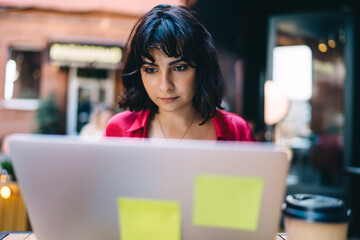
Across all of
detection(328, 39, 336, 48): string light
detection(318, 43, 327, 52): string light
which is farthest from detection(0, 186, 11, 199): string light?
detection(318, 43, 327, 52): string light

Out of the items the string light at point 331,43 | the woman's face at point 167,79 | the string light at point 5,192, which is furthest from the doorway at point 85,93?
the woman's face at point 167,79

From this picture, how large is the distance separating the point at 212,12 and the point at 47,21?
15.1ft

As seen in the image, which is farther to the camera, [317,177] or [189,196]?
[317,177]

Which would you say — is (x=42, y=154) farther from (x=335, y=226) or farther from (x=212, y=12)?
(x=212, y=12)

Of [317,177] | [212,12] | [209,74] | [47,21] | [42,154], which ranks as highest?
[47,21]

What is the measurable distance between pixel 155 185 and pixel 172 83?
0.48m

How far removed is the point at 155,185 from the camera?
21.4 inches

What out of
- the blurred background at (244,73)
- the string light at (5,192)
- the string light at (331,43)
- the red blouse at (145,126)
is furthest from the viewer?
the string light at (331,43)

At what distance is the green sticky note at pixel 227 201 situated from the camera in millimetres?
523

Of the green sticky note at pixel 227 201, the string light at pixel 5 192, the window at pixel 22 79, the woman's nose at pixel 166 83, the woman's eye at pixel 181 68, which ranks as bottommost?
the string light at pixel 5 192

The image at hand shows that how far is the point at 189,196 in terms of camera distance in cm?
54

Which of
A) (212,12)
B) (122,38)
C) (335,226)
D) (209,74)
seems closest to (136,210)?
(335,226)

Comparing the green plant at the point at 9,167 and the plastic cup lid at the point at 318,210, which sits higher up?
the plastic cup lid at the point at 318,210

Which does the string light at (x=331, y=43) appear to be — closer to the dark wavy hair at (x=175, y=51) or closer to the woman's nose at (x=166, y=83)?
the dark wavy hair at (x=175, y=51)
